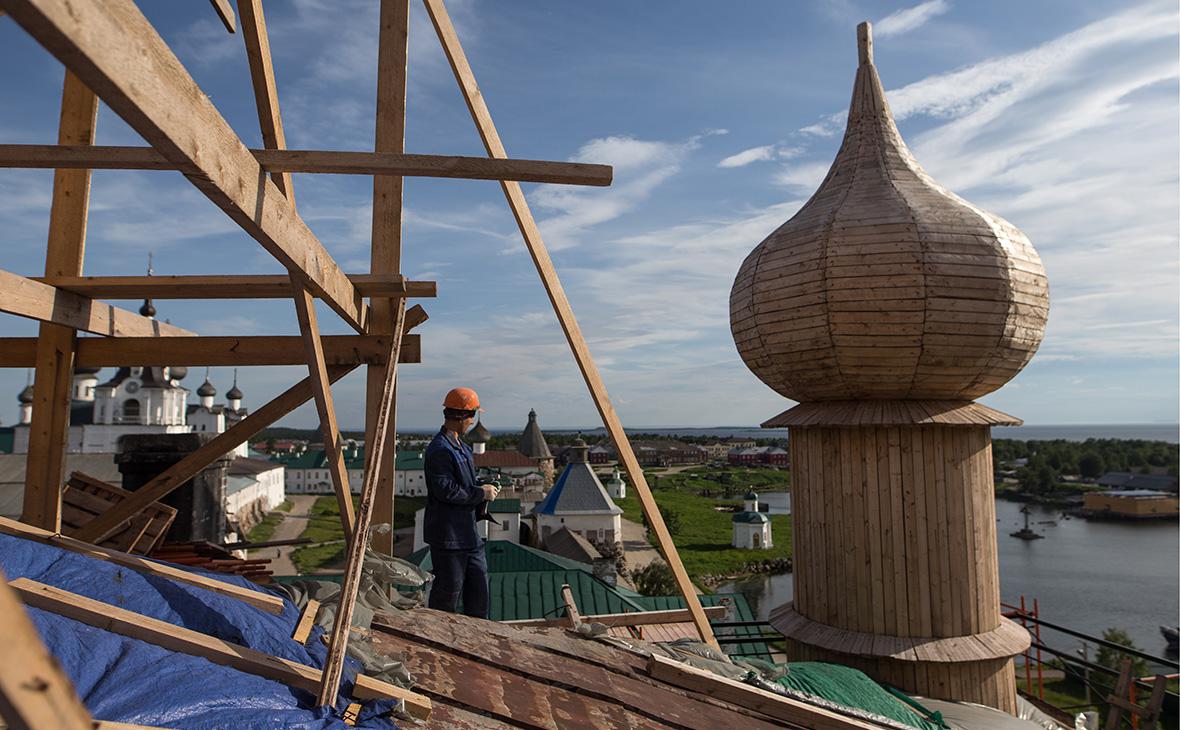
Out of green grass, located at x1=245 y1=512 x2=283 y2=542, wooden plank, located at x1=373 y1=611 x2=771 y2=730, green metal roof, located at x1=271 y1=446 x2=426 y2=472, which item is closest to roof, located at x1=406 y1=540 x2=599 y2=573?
wooden plank, located at x1=373 y1=611 x2=771 y2=730

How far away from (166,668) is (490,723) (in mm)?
1191

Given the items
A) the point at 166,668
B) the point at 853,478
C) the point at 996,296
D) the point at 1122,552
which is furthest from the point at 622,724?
the point at 1122,552

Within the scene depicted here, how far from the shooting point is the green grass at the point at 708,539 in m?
45.6

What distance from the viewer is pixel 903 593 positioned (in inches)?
295

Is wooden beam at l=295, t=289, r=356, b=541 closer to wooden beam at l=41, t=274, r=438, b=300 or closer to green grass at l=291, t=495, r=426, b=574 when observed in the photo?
wooden beam at l=41, t=274, r=438, b=300

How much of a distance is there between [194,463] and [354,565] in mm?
2482

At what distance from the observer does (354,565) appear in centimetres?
320

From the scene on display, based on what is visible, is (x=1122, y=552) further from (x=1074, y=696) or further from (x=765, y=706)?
(x=765, y=706)

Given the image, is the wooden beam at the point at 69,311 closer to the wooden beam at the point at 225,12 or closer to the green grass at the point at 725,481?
the wooden beam at the point at 225,12

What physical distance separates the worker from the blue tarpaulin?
1.95 meters

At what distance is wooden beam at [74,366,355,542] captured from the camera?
481 cm

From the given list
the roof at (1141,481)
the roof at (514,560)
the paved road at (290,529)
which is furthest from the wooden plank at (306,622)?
the roof at (1141,481)

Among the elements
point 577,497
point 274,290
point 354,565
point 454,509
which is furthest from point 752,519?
point 354,565

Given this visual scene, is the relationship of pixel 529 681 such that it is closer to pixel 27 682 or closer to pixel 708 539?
pixel 27 682
